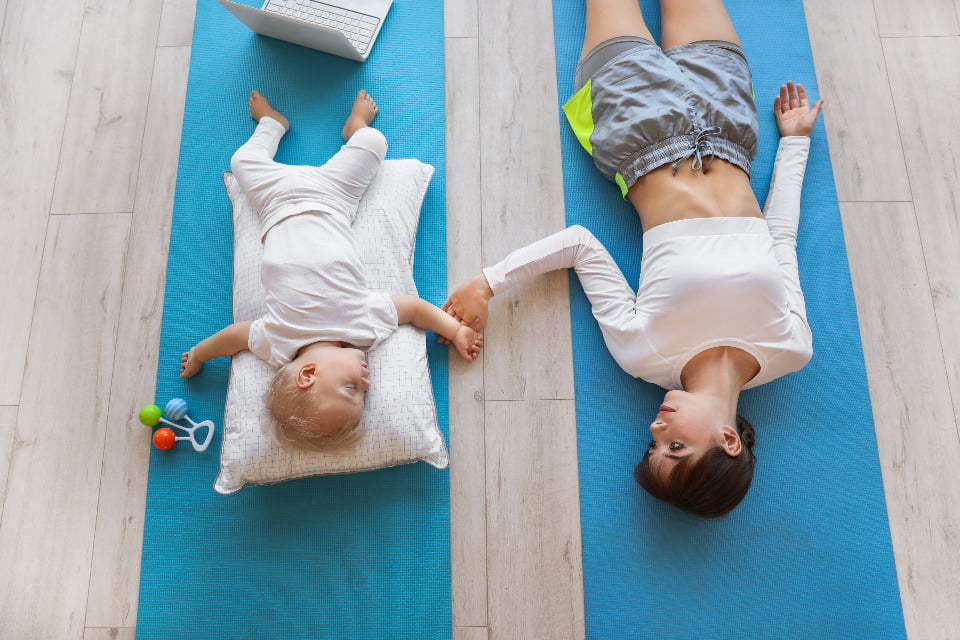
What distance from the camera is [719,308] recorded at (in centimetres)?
143

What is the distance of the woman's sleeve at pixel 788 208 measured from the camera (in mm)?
1565

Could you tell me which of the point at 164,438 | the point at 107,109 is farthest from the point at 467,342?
the point at 107,109

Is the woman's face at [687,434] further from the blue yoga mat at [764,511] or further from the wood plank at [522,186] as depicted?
the wood plank at [522,186]

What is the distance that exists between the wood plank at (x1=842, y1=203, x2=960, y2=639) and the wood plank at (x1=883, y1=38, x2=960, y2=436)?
3 cm

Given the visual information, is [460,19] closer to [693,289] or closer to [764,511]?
[693,289]

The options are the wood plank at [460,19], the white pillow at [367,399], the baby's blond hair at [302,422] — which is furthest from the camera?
the wood plank at [460,19]

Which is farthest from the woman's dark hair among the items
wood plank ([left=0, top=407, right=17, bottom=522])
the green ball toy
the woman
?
wood plank ([left=0, top=407, right=17, bottom=522])

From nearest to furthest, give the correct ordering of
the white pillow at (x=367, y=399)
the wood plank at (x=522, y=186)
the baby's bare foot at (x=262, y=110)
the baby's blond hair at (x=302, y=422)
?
the baby's blond hair at (x=302, y=422)
the white pillow at (x=367, y=399)
the wood plank at (x=522, y=186)
the baby's bare foot at (x=262, y=110)

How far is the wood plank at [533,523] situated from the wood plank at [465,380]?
34 millimetres

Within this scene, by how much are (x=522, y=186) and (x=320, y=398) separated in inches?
34.9

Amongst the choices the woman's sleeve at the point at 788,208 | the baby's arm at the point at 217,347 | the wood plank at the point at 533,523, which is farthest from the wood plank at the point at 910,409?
the baby's arm at the point at 217,347

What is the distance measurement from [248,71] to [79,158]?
58 centimetres

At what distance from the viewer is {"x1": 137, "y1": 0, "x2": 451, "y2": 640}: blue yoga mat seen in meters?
1.49

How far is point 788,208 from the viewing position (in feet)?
5.42
